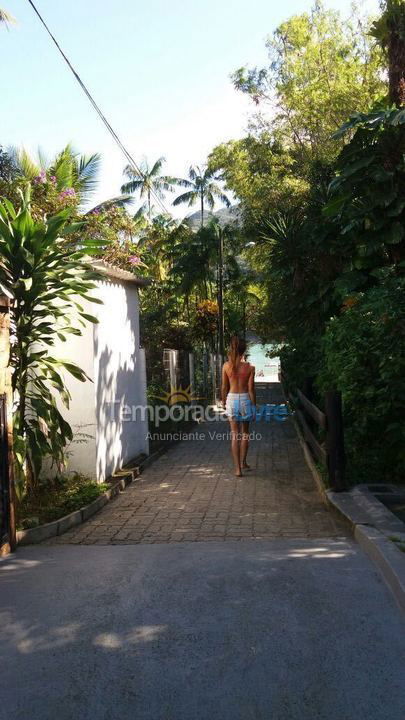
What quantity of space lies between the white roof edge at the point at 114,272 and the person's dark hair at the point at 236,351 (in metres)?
1.92

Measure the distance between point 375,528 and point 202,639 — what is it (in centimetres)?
258

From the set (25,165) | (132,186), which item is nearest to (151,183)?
(132,186)

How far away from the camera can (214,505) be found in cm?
765

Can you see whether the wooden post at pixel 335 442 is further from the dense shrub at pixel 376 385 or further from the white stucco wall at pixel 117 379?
the white stucco wall at pixel 117 379

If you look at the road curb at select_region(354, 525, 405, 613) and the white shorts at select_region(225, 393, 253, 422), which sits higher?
the white shorts at select_region(225, 393, 253, 422)

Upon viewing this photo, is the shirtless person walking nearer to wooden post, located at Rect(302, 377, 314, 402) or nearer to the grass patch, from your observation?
the grass patch

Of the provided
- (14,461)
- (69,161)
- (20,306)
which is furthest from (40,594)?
(69,161)

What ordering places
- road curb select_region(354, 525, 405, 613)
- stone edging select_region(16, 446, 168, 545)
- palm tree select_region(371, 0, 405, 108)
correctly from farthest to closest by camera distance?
palm tree select_region(371, 0, 405, 108), stone edging select_region(16, 446, 168, 545), road curb select_region(354, 525, 405, 613)

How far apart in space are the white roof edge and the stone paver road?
2949mm

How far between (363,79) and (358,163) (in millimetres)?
15930

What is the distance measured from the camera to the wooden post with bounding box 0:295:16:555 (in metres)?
5.87

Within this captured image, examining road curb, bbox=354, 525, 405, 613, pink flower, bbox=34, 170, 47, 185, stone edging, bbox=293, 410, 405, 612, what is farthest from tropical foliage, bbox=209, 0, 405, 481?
pink flower, bbox=34, 170, 47, 185

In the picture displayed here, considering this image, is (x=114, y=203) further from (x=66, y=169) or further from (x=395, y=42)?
(x=395, y=42)

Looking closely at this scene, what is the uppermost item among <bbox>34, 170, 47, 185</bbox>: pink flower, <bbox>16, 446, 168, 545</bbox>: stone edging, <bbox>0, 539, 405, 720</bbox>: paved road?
<bbox>34, 170, 47, 185</bbox>: pink flower
